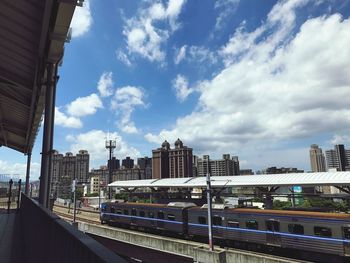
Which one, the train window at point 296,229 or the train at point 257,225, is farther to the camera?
the train window at point 296,229

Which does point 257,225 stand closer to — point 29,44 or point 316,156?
point 29,44

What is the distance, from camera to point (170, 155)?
8675 cm

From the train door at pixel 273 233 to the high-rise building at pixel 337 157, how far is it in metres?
139

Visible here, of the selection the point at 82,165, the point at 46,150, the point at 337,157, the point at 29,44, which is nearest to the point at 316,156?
the point at 337,157

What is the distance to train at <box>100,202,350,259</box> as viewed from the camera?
50.3ft

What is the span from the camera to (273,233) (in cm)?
1772

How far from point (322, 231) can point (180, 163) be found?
68.1 meters

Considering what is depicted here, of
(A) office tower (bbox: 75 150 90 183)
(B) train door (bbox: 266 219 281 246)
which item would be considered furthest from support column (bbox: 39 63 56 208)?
(A) office tower (bbox: 75 150 90 183)

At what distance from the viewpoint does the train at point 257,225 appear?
15344 mm

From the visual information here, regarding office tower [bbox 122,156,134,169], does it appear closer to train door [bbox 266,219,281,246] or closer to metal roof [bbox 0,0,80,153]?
train door [bbox 266,219,281,246]

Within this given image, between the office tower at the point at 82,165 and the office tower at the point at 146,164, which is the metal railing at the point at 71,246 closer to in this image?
the office tower at the point at 82,165

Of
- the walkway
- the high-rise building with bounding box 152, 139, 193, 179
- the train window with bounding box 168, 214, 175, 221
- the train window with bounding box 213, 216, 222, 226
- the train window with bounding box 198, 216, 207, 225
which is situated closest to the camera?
the walkway

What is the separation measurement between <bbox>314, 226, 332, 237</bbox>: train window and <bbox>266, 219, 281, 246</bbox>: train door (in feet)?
6.96

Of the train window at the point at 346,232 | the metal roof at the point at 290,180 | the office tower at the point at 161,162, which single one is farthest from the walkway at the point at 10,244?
the office tower at the point at 161,162
